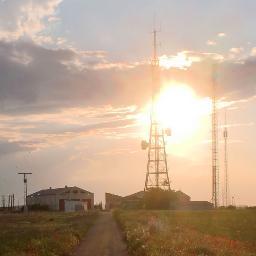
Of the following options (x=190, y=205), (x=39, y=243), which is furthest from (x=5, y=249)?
(x=190, y=205)

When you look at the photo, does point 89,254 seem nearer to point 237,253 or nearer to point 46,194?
point 237,253

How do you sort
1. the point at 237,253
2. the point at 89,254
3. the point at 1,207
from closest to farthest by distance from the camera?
the point at 237,253, the point at 89,254, the point at 1,207

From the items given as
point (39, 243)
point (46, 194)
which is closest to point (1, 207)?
point (46, 194)

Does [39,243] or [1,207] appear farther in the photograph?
[1,207]

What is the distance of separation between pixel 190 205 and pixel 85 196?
157ft

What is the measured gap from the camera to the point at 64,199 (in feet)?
547

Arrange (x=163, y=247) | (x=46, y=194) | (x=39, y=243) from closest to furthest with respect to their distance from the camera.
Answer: (x=163, y=247) → (x=39, y=243) → (x=46, y=194)

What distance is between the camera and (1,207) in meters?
183

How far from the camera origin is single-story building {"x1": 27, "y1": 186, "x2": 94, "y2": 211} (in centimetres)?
16062

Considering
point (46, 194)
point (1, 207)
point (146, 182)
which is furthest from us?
point (1, 207)

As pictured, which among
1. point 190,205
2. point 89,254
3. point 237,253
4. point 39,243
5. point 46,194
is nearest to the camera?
point 237,253

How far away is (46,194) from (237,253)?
150736mm

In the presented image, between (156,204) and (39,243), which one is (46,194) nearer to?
(156,204)

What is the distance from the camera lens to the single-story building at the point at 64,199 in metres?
161
